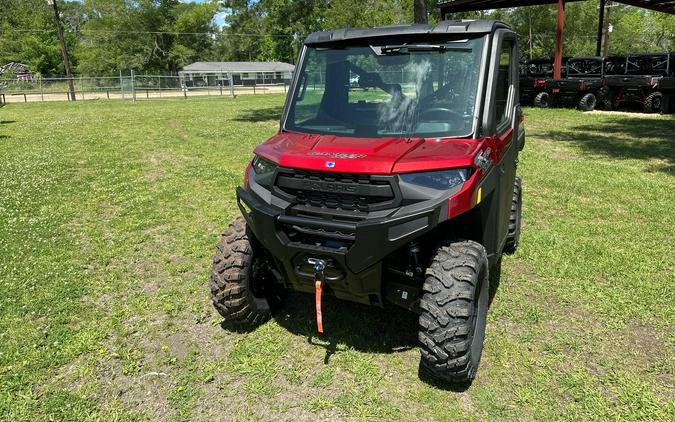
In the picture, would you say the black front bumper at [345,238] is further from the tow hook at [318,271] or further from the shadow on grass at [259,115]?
the shadow on grass at [259,115]

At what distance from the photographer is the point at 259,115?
21.1 meters

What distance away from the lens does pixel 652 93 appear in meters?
18.3

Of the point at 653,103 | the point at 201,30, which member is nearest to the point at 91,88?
the point at 653,103

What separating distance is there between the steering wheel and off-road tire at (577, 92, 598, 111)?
18.5 meters

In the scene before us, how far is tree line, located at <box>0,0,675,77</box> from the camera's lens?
59406 millimetres

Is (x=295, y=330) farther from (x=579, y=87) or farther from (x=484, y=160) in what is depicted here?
(x=579, y=87)

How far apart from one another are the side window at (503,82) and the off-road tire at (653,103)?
57.1 feet

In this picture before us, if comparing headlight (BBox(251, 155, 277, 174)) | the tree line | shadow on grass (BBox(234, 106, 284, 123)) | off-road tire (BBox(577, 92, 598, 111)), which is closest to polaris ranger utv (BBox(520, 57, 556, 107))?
off-road tire (BBox(577, 92, 598, 111))

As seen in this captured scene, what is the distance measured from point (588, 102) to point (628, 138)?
724cm

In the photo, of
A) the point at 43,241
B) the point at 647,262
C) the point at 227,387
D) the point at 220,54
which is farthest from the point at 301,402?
the point at 220,54

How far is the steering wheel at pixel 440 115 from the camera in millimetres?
3377

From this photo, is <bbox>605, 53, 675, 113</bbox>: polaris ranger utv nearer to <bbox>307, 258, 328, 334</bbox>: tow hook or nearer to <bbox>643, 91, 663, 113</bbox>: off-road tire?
<bbox>643, 91, 663, 113</bbox>: off-road tire

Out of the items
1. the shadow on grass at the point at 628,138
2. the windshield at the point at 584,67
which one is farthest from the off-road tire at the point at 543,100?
the shadow on grass at the point at 628,138

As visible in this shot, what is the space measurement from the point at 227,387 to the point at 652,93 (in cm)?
1980
